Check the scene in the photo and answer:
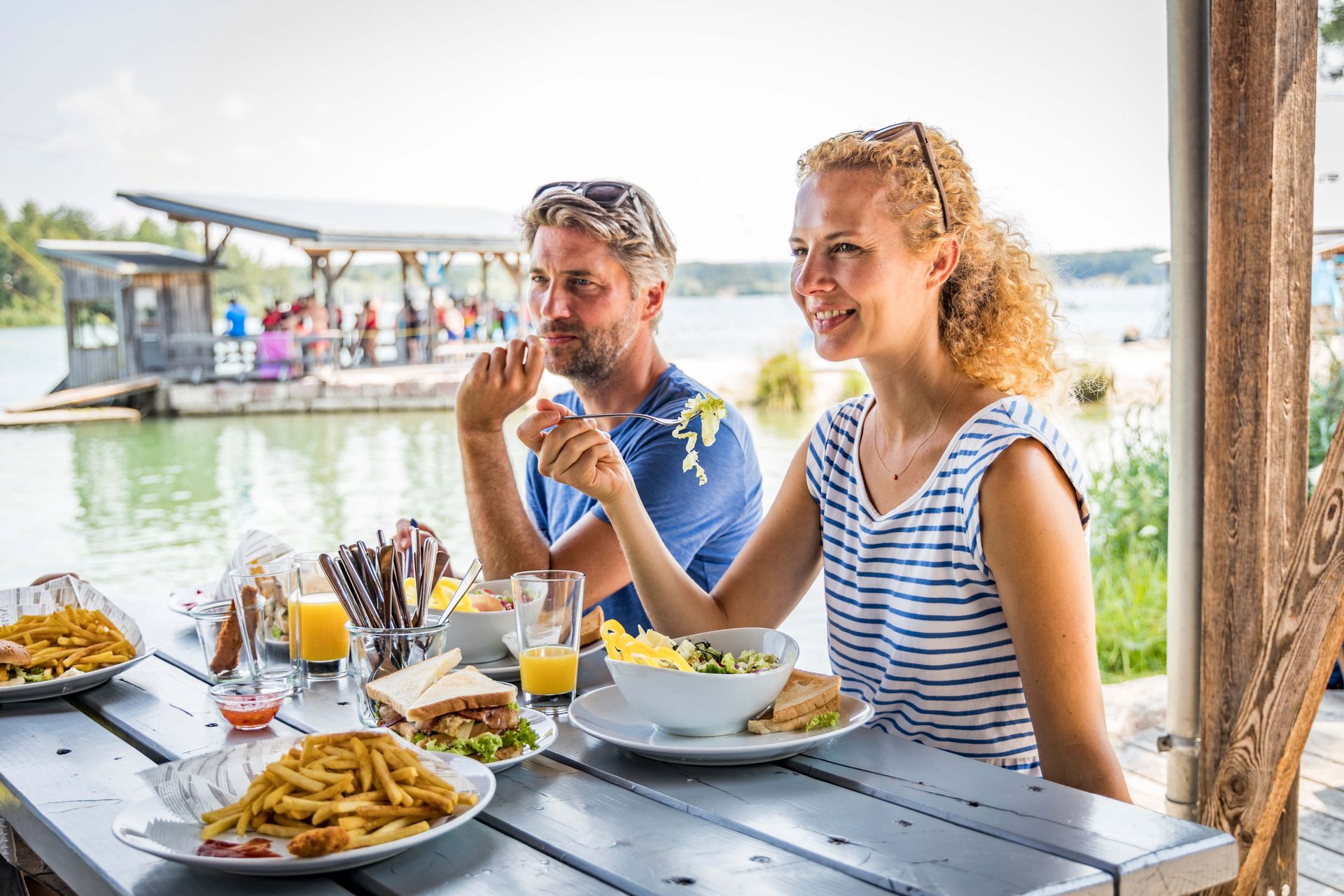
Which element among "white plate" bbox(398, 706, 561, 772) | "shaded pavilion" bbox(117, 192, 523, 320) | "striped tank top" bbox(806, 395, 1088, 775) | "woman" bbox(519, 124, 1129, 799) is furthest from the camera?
"shaded pavilion" bbox(117, 192, 523, 320)

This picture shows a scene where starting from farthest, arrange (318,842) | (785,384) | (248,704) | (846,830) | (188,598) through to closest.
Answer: (785,384)
(188,598)
(248,704)
(846,830)
(318,842)

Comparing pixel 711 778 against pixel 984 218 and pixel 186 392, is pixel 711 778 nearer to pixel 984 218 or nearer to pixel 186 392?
pixel 984 218

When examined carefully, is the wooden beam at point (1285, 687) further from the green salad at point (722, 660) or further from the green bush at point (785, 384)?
the green bush at point (785, 384)

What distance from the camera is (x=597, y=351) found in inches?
97.3

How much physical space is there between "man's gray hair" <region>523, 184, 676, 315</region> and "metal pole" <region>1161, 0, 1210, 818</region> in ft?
3.63

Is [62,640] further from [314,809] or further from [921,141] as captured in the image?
[921,141]

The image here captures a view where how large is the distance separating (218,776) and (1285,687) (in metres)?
1.86

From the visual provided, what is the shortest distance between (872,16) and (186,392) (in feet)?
128

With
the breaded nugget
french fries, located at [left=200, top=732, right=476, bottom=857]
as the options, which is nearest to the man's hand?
french fries, located at [left=200, top=732, right=476, bottom=857]

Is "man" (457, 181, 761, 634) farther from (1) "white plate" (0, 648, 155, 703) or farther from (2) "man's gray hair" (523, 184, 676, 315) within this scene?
(1) "white plate" (0, 648, 155, 703)

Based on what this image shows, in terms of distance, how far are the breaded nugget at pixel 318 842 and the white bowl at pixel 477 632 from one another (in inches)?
28.6

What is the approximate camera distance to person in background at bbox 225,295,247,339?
1772 centimetres

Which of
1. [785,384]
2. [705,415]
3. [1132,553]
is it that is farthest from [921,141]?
[785,384]

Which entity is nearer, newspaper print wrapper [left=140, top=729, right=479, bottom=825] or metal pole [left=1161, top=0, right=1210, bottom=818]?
newspaper print wrapper [left=140, top=729, right=479, bottom=825]
